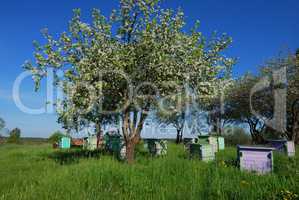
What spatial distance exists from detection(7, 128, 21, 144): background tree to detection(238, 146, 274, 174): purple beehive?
57.5 m

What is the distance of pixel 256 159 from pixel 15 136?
5897 centimetres

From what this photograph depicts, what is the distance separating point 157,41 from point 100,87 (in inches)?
136

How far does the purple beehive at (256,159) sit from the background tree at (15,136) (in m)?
57.5

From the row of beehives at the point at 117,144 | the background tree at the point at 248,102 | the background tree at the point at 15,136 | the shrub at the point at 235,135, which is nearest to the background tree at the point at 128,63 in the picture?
the row of beehives at the point at 117,144

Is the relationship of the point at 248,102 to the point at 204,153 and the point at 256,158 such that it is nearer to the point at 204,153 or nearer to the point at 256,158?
the point at 204,153

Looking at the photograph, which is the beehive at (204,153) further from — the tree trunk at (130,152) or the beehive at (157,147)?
the beehive at (157,147)

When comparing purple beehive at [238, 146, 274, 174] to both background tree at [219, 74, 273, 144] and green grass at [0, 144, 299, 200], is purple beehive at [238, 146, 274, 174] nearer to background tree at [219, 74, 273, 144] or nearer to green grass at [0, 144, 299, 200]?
green grass at [0, 144, 299, 200]

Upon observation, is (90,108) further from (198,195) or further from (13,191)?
(198,195)

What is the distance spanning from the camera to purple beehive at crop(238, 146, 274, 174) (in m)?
12.1

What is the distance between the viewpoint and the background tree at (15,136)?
59775 mm

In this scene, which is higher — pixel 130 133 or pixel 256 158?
pixel 130 133

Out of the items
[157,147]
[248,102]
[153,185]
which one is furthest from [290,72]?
[153,185]

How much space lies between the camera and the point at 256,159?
41.0 ft

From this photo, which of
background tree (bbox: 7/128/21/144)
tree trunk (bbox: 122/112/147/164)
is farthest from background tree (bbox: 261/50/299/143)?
background tree (bbox: 7/128/21/144)
